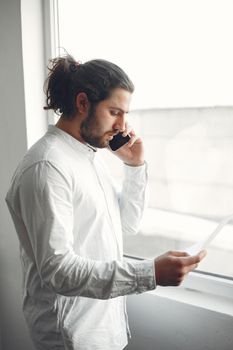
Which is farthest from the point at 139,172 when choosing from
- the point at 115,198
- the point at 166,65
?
the point at 166,65

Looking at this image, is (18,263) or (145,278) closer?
(145,278)

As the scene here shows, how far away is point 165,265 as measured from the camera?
87 cm

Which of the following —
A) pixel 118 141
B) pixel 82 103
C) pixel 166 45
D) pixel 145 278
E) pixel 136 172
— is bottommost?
pixel 145 278

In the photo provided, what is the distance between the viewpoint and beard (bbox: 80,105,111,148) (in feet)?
3.34

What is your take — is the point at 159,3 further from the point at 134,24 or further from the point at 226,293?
the point at 226,293

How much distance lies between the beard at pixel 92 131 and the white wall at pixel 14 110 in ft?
1.97

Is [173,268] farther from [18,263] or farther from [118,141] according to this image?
[18,263]

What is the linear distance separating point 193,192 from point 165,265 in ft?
1.83

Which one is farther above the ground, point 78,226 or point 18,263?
point 78,226

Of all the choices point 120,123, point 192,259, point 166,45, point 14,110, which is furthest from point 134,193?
point 14,110

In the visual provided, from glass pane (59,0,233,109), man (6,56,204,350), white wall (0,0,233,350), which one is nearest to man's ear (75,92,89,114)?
man (6,56,204,350)

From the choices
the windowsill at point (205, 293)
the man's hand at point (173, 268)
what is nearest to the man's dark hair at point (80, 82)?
the man's hand at point (173, 268)

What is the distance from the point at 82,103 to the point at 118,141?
22cm

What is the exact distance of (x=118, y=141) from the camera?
118cm
